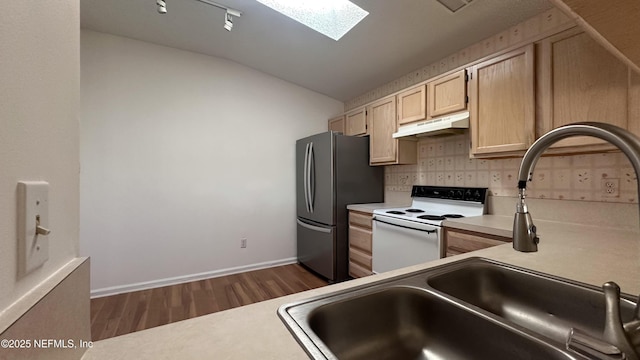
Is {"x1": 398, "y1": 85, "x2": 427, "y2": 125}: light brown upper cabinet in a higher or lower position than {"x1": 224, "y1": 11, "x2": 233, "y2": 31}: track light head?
lower

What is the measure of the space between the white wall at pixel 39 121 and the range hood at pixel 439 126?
2.09 metres

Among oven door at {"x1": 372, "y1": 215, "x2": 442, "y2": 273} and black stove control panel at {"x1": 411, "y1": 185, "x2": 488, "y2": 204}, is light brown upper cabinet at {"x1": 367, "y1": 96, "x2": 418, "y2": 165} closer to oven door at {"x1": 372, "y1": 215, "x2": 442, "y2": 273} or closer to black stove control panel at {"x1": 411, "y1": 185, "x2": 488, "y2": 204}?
black stove control panel at {"x1": 411, "y1": 185, "x2": 488, "y2": 204}

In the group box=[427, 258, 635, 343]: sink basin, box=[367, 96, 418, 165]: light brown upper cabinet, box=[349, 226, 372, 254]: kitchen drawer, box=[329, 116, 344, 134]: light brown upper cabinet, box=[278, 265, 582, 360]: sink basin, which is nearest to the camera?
box=[278, 265, 582, 360]: sink basin

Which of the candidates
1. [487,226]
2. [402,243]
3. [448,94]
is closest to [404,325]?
[487,226]

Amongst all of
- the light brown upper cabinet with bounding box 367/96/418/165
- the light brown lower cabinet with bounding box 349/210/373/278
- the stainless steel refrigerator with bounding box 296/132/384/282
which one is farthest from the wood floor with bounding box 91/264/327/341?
the light brown upper cabinet with bounding box 367/96/418/165

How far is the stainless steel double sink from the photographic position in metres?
0.55

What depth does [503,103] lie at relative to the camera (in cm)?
174

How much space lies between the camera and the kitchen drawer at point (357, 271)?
8.54 ft

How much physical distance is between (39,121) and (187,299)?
2681 mm

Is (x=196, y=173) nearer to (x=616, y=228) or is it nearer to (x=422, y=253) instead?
(x=422, y=253)

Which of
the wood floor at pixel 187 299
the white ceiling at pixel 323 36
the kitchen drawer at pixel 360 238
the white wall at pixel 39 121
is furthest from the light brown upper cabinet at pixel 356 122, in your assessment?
the white wall at pixel 39 121

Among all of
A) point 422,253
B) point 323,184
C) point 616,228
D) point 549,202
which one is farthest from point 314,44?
point 616,228

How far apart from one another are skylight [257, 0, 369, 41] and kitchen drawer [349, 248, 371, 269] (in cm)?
210

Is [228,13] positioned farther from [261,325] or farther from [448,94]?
[261,325]
